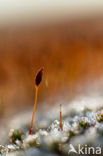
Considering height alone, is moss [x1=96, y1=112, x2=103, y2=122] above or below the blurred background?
below

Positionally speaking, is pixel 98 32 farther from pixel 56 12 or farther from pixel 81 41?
pixel 56 12

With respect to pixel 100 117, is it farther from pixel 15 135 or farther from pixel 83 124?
pixel 15 135

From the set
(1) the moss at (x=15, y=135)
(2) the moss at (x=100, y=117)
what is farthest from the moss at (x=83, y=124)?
(1) the moss at (x=15, y=135)

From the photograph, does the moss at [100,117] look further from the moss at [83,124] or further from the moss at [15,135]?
the moss at [15,135]

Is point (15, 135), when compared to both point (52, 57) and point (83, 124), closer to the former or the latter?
point (83, 124)

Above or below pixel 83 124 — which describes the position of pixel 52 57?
above

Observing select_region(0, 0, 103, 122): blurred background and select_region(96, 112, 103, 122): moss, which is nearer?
select_region(96, 112, 103, 122): moss

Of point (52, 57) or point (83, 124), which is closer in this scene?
point (83, 124)

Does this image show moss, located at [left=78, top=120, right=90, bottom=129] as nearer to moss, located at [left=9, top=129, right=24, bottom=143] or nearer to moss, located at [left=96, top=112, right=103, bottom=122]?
moss, located at [left=96, top=112, right=103, bottom=122]

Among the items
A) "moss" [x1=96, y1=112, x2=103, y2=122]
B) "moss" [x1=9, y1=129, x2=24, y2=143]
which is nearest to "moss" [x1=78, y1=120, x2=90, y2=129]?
"moss" [x1=96, y1=112, x2=103, y2=122]

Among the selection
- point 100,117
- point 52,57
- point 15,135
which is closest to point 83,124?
point 100,117

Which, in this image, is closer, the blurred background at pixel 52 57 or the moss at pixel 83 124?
the moss at pixel 83 124
